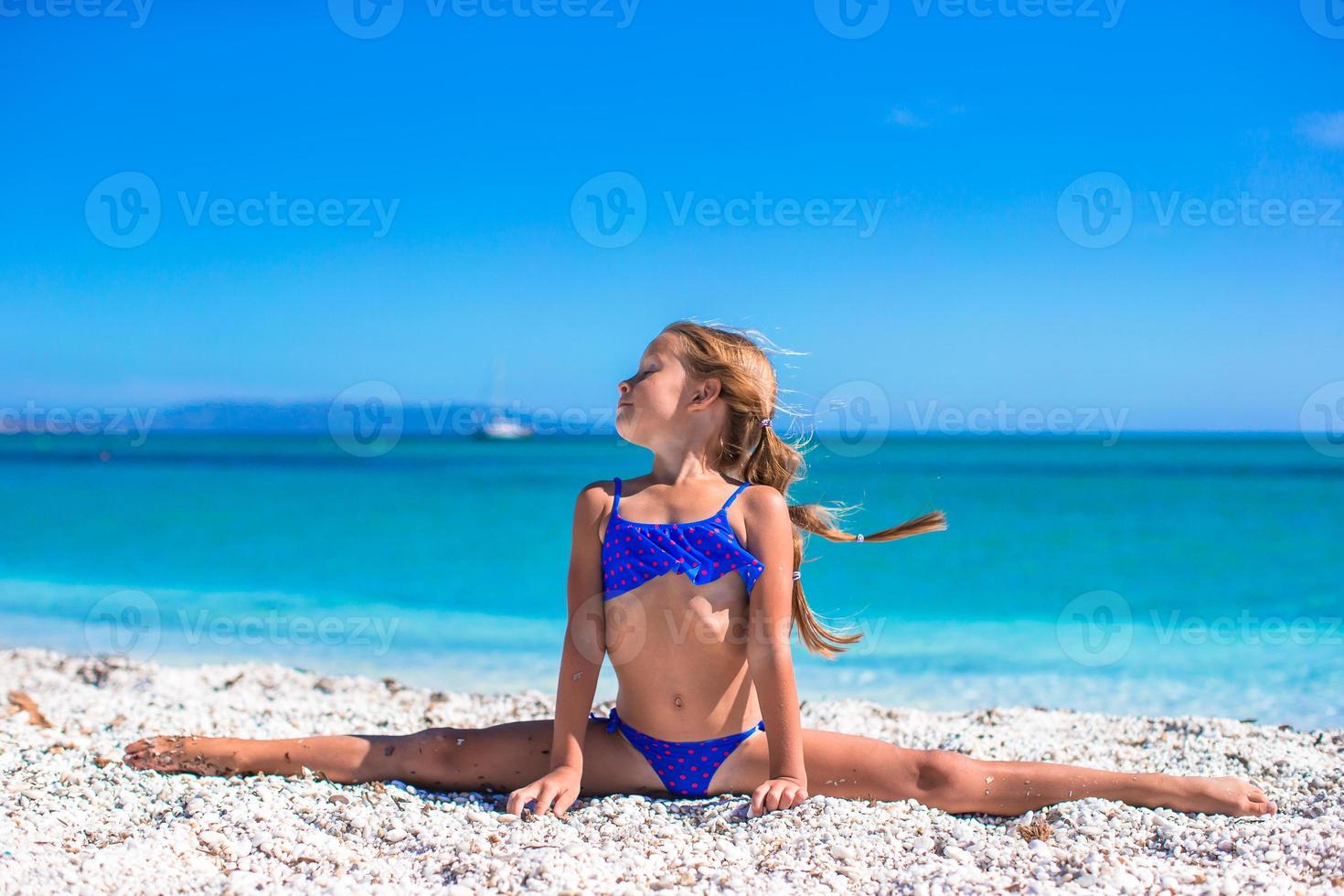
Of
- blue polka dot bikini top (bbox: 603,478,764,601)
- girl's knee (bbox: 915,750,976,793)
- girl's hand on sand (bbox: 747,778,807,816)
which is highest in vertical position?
blue polka dot bikini top (bbox: 603,478,764,601)

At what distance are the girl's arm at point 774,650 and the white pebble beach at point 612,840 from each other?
98 millimetres

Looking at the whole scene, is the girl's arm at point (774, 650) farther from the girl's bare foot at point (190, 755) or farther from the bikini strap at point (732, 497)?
the girl's bare foot at point (190, 755)

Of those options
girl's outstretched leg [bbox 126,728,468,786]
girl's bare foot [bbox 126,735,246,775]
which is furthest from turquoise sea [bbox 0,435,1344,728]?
girl's bare foot [bbox 126,735,246,775]

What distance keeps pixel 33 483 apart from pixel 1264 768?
33.9 meters

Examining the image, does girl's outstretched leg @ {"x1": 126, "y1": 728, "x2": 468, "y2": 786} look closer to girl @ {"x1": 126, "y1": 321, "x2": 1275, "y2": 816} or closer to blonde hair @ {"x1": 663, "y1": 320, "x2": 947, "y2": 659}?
girl @ {"x1": 126, "y1": 321, "x2": 1275, "y2": 816}

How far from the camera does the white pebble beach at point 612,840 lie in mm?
2742

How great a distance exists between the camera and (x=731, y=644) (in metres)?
3.50

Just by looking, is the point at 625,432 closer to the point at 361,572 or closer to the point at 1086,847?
the point at 1086,847

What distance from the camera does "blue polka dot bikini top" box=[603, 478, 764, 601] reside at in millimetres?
3477

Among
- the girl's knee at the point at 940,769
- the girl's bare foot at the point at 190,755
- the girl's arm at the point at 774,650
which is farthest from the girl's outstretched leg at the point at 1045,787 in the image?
the girl's bare foot at the point at 190,755

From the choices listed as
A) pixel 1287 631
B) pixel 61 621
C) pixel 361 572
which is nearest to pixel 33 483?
pixel 361 572

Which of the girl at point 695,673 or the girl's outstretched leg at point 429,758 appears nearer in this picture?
the girl at point 695,673

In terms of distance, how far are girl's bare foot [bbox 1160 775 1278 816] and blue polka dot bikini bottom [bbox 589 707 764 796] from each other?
1425 mm

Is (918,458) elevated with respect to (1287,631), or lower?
elevated
